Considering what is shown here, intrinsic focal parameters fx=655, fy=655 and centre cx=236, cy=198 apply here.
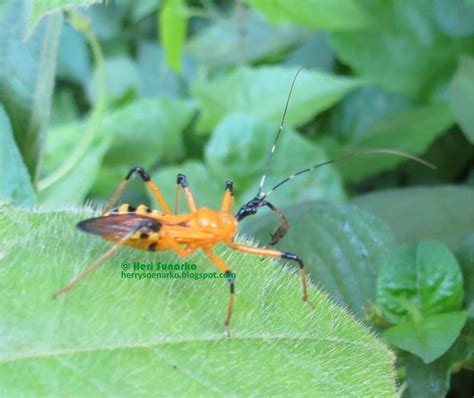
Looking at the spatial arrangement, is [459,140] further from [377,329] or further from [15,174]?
[15,174]

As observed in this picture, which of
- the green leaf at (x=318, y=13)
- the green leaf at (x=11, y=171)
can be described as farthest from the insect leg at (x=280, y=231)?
the green leaf at (x=318, y=13)

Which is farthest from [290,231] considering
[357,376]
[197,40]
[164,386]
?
[197,40]

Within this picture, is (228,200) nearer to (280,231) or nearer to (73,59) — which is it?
(280,231)

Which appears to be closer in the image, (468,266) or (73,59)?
(468,266)

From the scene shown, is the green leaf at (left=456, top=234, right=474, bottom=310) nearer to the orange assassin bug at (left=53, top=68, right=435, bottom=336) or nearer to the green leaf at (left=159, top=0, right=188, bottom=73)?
the orange assassin bug at (left=53, top=68, right=435, bottom=336)

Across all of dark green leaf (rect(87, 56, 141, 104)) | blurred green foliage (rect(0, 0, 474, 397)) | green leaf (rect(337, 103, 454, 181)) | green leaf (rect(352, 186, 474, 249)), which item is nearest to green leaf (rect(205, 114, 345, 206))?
blurred green foliage (rect(0, 0, 474, 397))

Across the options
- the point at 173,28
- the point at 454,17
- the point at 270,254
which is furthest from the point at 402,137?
the point at 270,254
